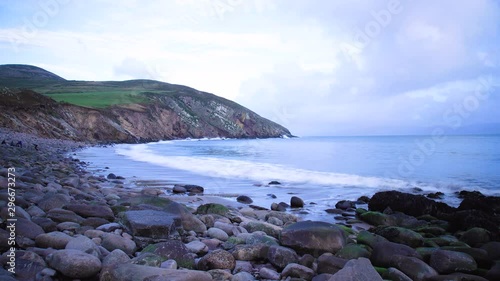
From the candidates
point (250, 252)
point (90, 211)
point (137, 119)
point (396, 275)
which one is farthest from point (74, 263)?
point (137, 119)

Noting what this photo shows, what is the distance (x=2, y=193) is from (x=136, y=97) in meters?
82.5

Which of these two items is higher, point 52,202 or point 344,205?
point 52,202

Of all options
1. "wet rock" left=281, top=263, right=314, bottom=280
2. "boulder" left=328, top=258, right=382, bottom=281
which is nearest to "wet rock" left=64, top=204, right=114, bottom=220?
"wet rock" left=281, top=263, right=314, bottom=280

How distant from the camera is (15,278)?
3285 mm

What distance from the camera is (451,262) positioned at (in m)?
5.21

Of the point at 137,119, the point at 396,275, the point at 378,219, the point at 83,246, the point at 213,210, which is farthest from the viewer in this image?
the point at 137,119

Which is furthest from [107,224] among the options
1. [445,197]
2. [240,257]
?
[445,197]

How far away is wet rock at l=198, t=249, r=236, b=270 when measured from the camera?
454 cm

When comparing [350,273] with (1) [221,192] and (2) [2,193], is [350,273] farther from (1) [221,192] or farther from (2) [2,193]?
(1) [221,192]

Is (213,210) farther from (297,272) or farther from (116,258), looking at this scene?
(116,258)

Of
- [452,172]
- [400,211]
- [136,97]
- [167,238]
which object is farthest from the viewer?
[136,97]

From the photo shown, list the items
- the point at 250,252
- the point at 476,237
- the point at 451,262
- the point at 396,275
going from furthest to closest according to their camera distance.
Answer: the point at 476,237
the point at 451,262
the point at 250,252
the point at 396,275

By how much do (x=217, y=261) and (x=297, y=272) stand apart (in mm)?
1043

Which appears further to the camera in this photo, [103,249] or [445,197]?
[445,197]
